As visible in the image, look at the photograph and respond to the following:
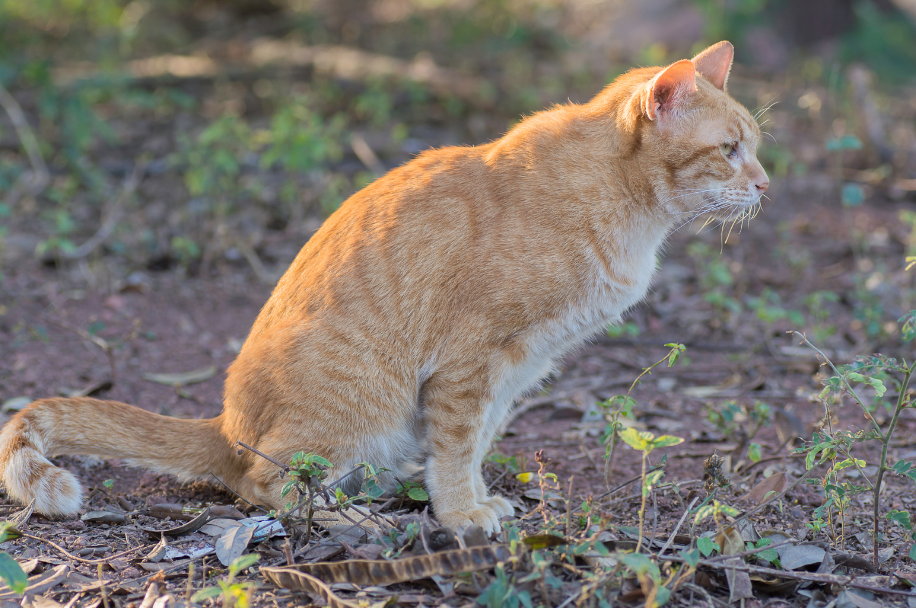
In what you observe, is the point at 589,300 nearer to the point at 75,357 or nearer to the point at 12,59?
the point at 75,357

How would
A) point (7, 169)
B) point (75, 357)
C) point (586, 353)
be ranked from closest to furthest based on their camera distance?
point (75, 357)
point (586, 353)
point (7, 169)

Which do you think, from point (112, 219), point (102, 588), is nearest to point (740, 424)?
point (102, 588)

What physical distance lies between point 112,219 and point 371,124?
291cm

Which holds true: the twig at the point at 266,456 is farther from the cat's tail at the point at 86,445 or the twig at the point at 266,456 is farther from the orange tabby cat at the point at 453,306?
the cat's tail at the point at 86,445

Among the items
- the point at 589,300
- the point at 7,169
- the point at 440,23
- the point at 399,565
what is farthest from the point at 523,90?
the point at 399,565

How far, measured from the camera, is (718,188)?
309cm

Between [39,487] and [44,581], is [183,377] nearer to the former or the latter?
[39,487]

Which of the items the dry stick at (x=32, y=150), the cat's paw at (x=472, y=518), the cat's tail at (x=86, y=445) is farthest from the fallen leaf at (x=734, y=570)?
the dry stick at (x=32, y=150)

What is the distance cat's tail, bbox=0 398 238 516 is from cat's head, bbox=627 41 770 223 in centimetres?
207

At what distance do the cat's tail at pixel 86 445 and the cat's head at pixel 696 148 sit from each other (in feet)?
6.81

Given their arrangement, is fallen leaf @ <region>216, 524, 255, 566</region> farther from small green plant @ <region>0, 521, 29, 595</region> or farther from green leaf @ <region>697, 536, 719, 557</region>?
green leaf @ <region>697, 536, 719, 557</region>

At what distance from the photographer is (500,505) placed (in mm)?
3098

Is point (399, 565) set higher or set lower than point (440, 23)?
lower

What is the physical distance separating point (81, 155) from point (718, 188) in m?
5.75
